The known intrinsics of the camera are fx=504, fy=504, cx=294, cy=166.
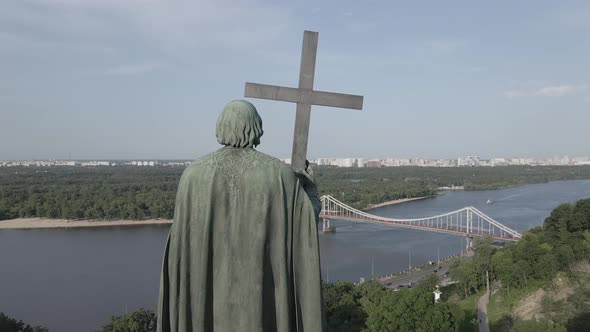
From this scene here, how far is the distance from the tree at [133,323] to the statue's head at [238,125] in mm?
7869

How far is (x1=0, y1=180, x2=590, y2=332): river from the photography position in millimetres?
12211

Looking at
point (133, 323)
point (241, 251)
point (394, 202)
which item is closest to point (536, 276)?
point (133, 323)

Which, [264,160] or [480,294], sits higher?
[264,160]

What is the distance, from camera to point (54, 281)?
1477 cm

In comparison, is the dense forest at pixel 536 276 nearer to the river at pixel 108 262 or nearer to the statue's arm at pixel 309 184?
the river at pixel 108 262

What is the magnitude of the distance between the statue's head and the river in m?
10.9

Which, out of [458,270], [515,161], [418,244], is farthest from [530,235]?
[515,161]

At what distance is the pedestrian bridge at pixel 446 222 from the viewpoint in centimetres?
2245

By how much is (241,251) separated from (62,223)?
1205 inches

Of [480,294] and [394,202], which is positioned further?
[394,202]

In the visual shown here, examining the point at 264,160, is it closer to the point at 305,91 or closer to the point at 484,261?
the point at 305,91

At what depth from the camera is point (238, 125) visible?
116 cm

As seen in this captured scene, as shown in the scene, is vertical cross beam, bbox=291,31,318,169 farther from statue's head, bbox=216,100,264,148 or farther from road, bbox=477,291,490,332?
road, bbox=477,291,490,332

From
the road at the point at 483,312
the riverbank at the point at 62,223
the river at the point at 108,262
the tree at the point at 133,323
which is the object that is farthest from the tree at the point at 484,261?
the riverbank at the point at 62,223
